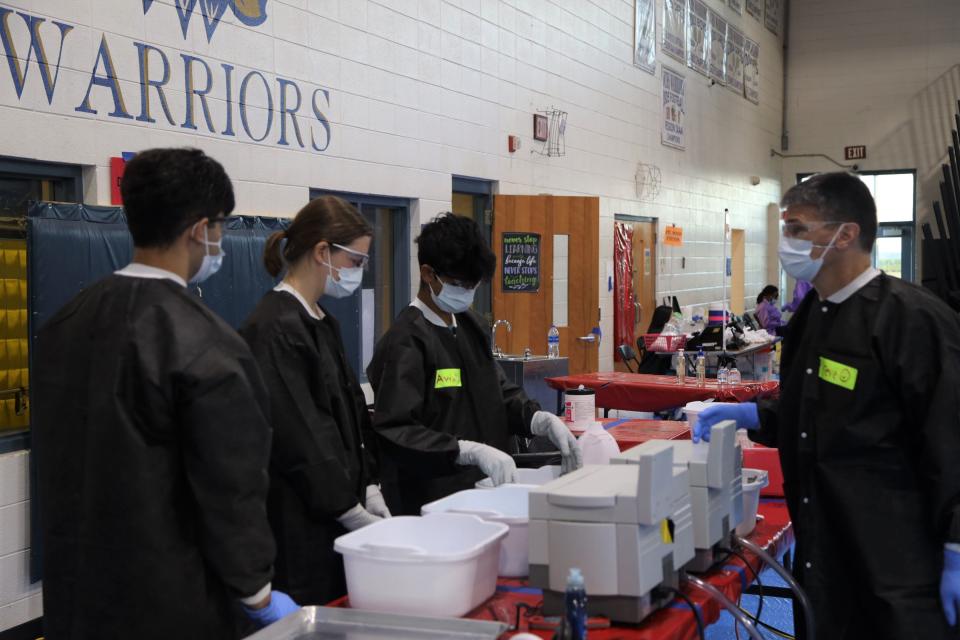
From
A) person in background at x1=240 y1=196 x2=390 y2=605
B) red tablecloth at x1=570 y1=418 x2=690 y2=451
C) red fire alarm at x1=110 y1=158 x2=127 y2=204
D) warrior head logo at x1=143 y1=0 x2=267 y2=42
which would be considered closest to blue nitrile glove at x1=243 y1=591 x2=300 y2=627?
person in background at x1=240 y1=196 x2=390 y2=605

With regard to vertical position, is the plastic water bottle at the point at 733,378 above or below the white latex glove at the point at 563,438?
below

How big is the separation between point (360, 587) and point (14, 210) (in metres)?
2.57

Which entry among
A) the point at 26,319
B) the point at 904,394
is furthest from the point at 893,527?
the point at 26,319

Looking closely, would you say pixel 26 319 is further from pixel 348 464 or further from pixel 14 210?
pixel 348 464

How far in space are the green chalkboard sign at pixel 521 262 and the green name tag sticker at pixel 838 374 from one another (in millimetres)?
4756

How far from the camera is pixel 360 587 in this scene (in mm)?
1944

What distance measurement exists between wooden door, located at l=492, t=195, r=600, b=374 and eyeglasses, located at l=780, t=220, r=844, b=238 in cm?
457

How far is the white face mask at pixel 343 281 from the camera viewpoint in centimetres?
250

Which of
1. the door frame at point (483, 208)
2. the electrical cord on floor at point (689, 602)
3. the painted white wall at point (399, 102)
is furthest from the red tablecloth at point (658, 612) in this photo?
the door frame at point (483, 208)

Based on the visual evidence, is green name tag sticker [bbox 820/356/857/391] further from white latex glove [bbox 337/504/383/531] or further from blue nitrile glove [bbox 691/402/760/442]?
white latex glove [bbox 337/504/383/531]

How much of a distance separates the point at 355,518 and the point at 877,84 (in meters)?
14.6

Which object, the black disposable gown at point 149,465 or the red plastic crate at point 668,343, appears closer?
the black disposable gown at point 149,465

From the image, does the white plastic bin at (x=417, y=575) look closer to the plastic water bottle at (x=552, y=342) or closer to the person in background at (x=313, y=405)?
the person in background at (x=313, y=405)

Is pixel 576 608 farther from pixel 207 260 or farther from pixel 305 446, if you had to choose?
pixel 207 260
